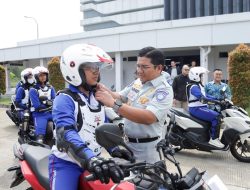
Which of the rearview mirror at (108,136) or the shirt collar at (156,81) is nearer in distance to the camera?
the rearview mirror at (108,136)

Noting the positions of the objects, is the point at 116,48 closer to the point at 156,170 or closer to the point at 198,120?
the point at 198,120

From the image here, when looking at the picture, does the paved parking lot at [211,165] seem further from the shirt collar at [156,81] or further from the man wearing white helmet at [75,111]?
the man wearing white helmet at [75,111]

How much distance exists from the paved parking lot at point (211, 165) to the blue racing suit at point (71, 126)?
2.82 meters

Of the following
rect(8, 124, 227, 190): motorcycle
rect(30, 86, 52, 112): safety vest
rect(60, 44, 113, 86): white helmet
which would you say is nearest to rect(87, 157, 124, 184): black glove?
rect(8, 124, 227, 190): motorcycle

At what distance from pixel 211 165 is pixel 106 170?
4711mm

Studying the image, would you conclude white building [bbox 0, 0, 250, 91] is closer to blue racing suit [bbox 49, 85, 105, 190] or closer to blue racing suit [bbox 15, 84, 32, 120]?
blue racing suit [bbox 15, 84, 32, 120]

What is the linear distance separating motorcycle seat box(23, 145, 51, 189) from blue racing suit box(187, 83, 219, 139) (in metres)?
3.97

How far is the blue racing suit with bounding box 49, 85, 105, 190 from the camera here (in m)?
2.67

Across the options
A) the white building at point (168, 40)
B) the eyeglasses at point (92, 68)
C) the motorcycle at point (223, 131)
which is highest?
the white building at point (168, 40)

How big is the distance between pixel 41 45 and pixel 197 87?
2644 centimetres

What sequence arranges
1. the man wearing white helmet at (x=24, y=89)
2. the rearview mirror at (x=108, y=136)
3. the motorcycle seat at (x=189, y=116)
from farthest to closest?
the man wearing white helmet at (x=24, y=89) → the motorcycle seat at (x=189, y=116) → the rearview mirror at (x=108, y=136)

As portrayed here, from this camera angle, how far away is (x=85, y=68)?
2.83 m

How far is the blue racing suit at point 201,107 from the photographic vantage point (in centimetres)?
697

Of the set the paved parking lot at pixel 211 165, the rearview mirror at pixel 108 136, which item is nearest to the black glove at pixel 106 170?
the rearview mirror at pixel 108 136
